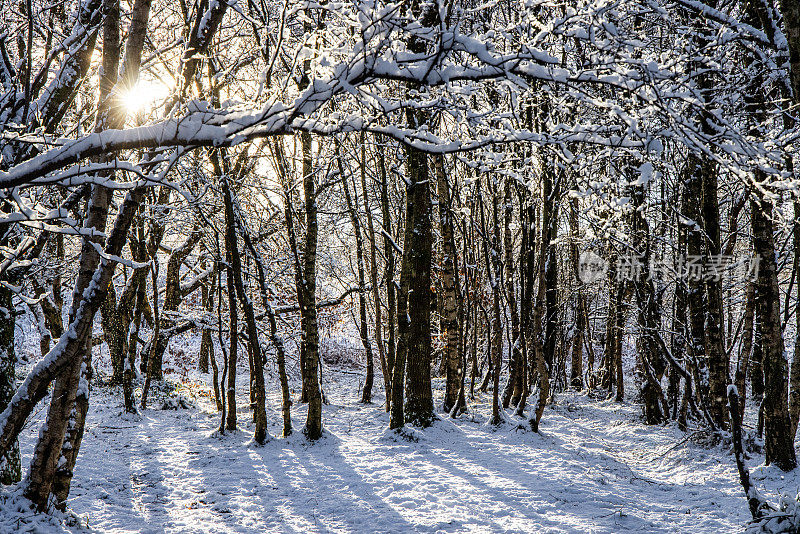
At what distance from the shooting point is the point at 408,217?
8.82 m

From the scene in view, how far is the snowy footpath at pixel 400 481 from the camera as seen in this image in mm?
5098

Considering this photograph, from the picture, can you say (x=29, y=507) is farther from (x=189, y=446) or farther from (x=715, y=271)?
(x=715, y=271)

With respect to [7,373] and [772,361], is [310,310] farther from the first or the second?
[772,361]

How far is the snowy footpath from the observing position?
5098 mm

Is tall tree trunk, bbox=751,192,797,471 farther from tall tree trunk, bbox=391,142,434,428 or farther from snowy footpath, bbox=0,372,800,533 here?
tall tree trunk, bbox=391,142,434,428

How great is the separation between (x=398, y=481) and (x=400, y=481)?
0.03 metres

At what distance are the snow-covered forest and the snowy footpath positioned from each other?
0.16ft

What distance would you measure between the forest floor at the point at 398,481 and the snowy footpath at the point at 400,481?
0.02 metres

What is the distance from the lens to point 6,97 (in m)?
4.00

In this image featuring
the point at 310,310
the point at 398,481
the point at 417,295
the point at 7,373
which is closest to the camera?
the point at 7,373

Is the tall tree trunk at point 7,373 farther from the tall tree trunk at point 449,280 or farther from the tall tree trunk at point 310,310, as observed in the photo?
the tall tree trunk at point 449,280

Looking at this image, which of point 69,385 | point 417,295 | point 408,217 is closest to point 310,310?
point 417,295

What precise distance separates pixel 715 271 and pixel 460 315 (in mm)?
5726

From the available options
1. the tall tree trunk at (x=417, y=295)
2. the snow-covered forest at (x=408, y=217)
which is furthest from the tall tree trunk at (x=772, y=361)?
the tall tree trunk at (x=417, y=295)
